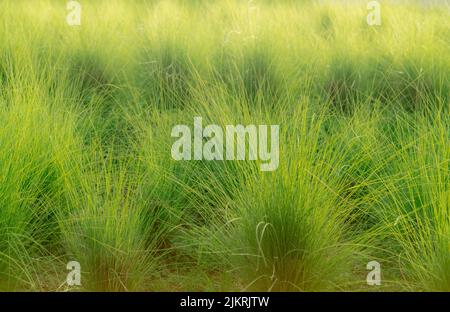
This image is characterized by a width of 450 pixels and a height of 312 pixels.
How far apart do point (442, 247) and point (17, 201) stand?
1897 mm

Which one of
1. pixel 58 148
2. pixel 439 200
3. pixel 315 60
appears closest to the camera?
pixel 439 200

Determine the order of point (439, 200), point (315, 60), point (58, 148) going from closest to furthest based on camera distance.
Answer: point (439, 200)
point (58, 148)
point (315, 60)

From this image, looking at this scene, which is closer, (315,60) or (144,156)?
(144,156)

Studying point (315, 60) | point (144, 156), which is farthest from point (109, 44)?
point (144, 156)

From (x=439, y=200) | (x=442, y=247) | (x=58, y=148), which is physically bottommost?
(x=442, y=247)

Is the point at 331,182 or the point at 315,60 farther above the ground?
the point at 315,60

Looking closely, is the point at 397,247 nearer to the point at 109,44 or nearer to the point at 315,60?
the point at 315,60

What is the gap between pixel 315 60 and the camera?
5945mm

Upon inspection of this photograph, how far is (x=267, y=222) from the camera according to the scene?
3.28 metres
